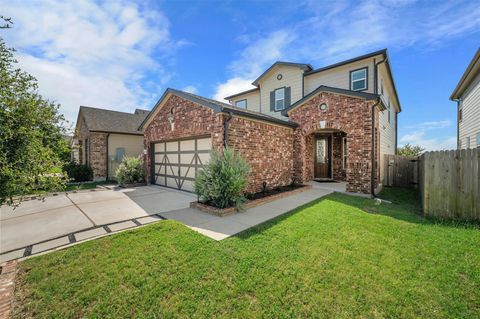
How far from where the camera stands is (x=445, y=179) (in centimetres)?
529

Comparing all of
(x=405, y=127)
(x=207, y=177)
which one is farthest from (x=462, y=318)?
(x=405, y=127)

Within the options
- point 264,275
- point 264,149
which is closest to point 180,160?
point 264,149

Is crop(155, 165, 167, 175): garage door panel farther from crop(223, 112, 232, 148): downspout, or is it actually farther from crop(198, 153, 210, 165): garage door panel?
crop(223, 112, 232, 148): downspout

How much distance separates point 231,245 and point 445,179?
586 centimetres

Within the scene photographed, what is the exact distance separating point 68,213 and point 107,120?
12.4 meters

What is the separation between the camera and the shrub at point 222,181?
5.90 m

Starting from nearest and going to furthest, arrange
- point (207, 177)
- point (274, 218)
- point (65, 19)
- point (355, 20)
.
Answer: point (65, 19) < point (274, 218) < point (207, 177) < point (355, 20)

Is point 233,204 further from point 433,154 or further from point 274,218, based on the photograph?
point 433,154

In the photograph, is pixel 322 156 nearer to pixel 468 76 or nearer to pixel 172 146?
pixel 468 76

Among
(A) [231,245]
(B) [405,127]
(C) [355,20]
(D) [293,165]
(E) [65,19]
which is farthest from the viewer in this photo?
Result: (B) [405,127]

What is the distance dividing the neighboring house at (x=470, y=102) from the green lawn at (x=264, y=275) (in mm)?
8580

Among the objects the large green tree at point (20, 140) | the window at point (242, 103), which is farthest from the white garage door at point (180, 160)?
the window at point (242, 103)

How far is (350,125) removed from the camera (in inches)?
342

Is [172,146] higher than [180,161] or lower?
higher
